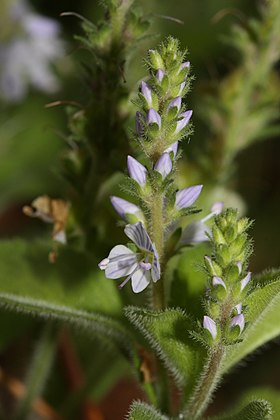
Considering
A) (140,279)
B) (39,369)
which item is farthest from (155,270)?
(39,369)

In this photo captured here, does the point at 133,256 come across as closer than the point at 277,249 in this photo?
Yes

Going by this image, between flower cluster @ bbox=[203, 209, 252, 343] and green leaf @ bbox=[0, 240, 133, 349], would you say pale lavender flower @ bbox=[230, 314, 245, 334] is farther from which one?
green leaf @ bbox=[0, 240, 133, 349]

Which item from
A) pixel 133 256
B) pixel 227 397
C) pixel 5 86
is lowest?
pixel 227 397

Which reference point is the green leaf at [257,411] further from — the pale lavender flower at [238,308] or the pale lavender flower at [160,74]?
the pale lavender flower at [160,74]

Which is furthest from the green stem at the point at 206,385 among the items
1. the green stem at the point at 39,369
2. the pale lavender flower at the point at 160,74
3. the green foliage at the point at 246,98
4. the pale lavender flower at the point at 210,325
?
the green foliage at the point at 246,98

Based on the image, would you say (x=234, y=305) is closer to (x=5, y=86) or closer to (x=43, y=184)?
(x=43, y=184)

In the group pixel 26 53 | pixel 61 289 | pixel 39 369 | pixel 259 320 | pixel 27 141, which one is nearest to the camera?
pixel 259 320

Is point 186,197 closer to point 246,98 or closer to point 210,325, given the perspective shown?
point 210,325

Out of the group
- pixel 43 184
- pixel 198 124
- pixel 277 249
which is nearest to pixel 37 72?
pixel 43 184
